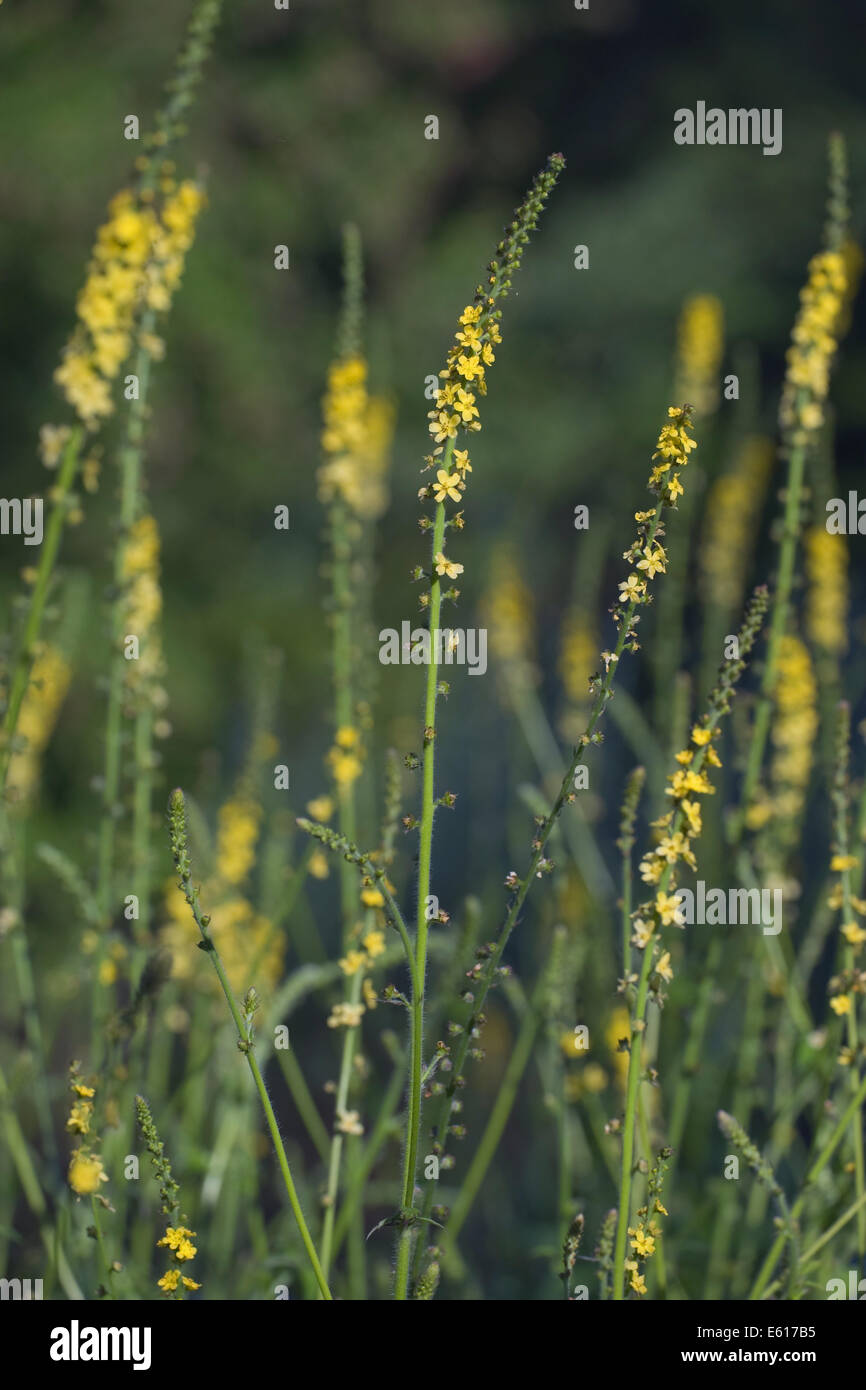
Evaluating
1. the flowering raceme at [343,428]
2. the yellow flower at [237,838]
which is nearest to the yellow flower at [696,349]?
the flowering raceme at [343,428]

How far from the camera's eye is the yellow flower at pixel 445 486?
231cm

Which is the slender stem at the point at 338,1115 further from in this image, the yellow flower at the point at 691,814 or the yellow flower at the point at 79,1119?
the yellow flower at the point at 691,814

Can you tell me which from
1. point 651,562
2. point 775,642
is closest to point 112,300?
point 651,562

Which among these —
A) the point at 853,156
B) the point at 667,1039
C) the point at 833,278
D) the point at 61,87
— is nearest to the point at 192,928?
the point at 667,1039

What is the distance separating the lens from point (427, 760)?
2.32 meters

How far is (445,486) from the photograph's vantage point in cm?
232

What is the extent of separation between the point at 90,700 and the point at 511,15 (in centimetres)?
718

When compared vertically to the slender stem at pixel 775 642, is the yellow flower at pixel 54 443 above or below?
above

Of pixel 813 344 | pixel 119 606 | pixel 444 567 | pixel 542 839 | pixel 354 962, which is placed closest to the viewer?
pixel 542 839

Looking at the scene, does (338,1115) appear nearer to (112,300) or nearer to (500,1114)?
(500,1114)

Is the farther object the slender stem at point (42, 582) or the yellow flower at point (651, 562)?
the slender stem at point (42, 582)

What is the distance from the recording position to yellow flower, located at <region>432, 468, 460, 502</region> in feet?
7.57

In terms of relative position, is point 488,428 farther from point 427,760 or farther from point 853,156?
point 427,760

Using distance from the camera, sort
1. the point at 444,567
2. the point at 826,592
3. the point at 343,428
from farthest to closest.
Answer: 1. the point at 826,592
2. the point at 343,428
3. the point at 444,567
